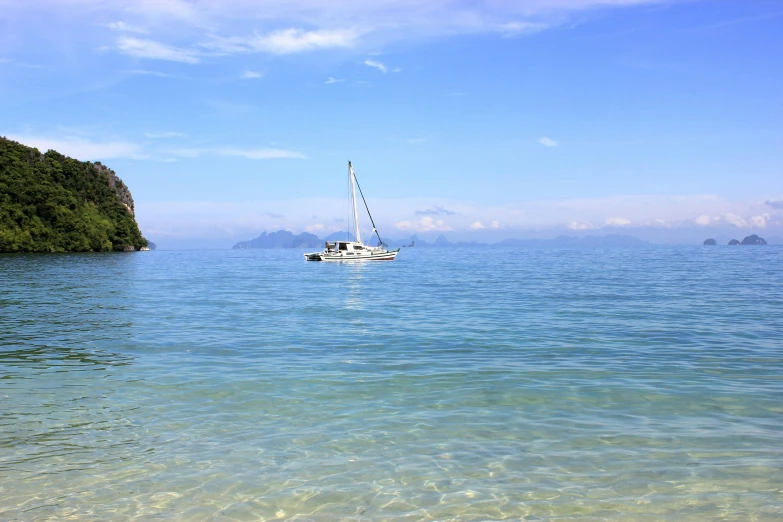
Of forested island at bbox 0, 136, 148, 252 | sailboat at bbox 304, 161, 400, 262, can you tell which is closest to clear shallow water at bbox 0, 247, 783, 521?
sailboat at bbox 304, 161, 400, 262

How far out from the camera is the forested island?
137 m

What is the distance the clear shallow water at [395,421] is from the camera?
305 inches

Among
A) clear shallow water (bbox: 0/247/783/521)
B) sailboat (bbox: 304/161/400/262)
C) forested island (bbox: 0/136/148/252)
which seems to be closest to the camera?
clear shallow water (bbox: 0/247/783/521)

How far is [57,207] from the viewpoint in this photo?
14838 centimetres

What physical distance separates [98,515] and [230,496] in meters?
1.56

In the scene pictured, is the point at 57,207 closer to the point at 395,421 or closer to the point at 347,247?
the point at 347,247

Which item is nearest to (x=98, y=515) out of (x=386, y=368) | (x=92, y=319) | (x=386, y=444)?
(x=386, y=444)

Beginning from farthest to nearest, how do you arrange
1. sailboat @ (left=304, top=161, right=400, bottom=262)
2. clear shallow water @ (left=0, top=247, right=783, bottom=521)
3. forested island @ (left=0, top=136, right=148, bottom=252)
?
forested island @ (left=0, top=136, right=148, bottom=252) → sailboat @ (left=304, top=161, right=400, bottom=262) → clear shallow water @ (left=0, top=247, right=783, bottom=521)

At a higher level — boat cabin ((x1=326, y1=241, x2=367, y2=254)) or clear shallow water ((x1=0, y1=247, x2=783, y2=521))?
boat cabin ((x1=326, y1=241, x2=367, y2=254))

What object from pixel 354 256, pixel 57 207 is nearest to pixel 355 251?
pixel 354 256

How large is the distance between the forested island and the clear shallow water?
132 meters

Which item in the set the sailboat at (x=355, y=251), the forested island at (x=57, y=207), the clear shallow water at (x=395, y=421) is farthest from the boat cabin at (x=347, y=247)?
the clear shallow water at (x=395, y=421)

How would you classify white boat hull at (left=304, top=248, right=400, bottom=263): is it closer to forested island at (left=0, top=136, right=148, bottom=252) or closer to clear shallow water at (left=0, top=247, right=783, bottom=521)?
forested island at (left=0, top=136, right=148, bottom=252)

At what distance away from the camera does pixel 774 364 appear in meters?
16.0
